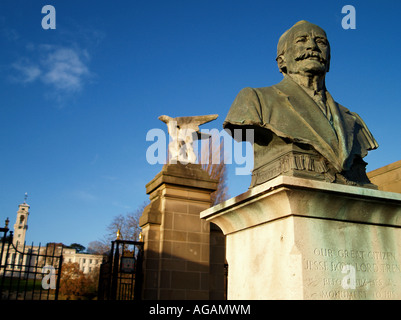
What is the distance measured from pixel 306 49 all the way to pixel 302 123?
36.1 inches

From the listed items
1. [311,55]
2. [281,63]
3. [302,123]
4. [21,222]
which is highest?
[21,222]

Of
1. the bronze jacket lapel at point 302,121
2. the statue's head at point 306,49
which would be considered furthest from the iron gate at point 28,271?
the statue's head at point 306,49

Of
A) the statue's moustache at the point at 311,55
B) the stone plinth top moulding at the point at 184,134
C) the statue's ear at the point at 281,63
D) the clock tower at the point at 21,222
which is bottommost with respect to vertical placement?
the statue's moustache at the point at 311,55

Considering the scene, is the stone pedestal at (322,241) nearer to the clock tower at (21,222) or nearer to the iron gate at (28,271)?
the iron gate at (28,271)

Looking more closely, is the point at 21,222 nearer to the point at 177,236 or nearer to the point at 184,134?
the point at 184,134

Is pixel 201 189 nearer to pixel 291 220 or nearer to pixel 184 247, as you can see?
pixel 184 247

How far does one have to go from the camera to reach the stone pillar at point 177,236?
8.16 m

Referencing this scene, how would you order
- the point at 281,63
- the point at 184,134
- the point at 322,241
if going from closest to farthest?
the point at 322,241, the point at 281,63, the point at 184,134

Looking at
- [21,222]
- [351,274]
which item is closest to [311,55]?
[351,274]

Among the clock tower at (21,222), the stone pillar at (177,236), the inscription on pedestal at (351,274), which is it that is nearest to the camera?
the inscription on pedestal at (351,274)

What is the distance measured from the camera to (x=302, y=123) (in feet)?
12.7

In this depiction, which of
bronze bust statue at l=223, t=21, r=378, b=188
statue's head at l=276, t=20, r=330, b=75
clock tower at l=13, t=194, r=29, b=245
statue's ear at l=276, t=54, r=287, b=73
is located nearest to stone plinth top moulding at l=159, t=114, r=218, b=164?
statue's ear at l=276, t=54, r=287, b=73

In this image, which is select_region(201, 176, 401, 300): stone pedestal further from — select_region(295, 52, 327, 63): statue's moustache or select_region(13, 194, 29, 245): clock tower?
select_region(13, 194, 29, 245): clock tower
